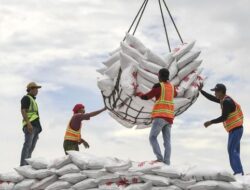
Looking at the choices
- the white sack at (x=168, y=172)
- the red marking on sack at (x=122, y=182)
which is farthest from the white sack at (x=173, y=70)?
the red marking on sack at (x=122, y=182)

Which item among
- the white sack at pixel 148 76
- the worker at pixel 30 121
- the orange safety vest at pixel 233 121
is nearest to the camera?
the white sack at pixel 148 76

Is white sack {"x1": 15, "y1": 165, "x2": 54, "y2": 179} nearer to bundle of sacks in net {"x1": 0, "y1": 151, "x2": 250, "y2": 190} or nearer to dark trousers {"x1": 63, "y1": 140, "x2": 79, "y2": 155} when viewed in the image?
bundle of sacks in net {"x1": 0, "y1": 151, "x2": 250, "y2": 190}

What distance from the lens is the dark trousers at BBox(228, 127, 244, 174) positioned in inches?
325

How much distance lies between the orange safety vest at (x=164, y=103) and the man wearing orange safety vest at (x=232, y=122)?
59cm

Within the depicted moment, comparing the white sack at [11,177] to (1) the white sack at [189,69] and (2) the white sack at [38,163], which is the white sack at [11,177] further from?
(1) the white sack at [189,69]

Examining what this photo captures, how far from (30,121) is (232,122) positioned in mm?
2561

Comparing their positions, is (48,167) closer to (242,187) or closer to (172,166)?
(172,166)

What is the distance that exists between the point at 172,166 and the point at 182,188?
10.3 inches

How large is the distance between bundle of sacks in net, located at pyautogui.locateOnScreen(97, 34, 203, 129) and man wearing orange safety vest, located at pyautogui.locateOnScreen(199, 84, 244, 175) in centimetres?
31

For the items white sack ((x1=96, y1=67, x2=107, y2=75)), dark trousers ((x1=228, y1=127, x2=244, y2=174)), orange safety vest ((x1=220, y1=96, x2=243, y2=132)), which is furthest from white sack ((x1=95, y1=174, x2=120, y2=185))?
orange safety vest ((x1=220, y1=96, x2=243, y2=132))

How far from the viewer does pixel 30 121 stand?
8.95m

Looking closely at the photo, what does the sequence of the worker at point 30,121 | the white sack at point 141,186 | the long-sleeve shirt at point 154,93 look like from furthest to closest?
the worker at point 30,121
the long-sleeve shirt at point 154,93
the white sack at point 141,186

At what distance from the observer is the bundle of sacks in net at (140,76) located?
7785mm

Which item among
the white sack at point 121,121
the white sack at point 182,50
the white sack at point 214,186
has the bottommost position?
the white sack at point 214,186
